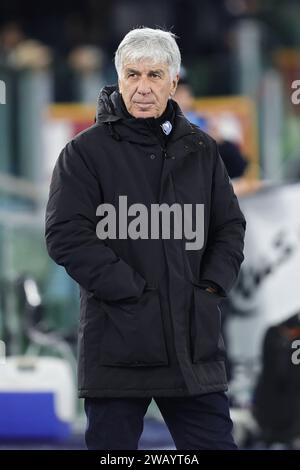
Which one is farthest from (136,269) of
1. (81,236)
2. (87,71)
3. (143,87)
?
(87,71)

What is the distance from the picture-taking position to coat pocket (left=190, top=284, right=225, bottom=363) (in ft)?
13.5

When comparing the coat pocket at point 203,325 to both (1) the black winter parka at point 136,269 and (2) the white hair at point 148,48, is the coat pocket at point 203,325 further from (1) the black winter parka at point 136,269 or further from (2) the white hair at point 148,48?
(2) the white hair at point 148,48

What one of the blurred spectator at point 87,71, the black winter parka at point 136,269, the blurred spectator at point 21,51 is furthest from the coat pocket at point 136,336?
the blurred spectator at point 21,51

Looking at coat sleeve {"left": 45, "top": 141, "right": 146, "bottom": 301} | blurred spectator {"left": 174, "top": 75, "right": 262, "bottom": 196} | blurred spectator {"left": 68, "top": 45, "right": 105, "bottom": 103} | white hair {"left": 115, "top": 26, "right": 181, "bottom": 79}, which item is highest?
blurred spectator {"left": 68, "top": 45, "right": 105, "bottom": 103}

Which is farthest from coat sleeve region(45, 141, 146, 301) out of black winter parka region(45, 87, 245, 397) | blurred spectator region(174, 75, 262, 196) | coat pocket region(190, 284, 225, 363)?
blurred spectator region(174, 75, 262, 196)

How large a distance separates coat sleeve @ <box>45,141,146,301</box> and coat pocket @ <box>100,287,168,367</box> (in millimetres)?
52

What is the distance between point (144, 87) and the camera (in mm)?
4172

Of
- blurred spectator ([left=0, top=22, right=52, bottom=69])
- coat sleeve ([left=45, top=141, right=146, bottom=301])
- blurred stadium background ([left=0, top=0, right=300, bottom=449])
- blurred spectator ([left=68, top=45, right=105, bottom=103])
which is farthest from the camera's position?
blurred spectator ([left=0, top=22, right=52, bottom=69])

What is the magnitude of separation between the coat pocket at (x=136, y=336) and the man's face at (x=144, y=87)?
0.56 m

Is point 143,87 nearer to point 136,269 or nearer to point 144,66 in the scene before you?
point 144,66

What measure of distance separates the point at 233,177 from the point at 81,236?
8.10 feet

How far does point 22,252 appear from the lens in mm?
Result: 7918

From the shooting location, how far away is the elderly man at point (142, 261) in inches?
160

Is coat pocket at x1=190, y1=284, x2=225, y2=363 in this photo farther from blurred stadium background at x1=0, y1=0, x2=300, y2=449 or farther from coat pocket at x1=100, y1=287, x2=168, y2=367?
blurred stadium background at x1=0, y1=0, x2=300, y2=449
